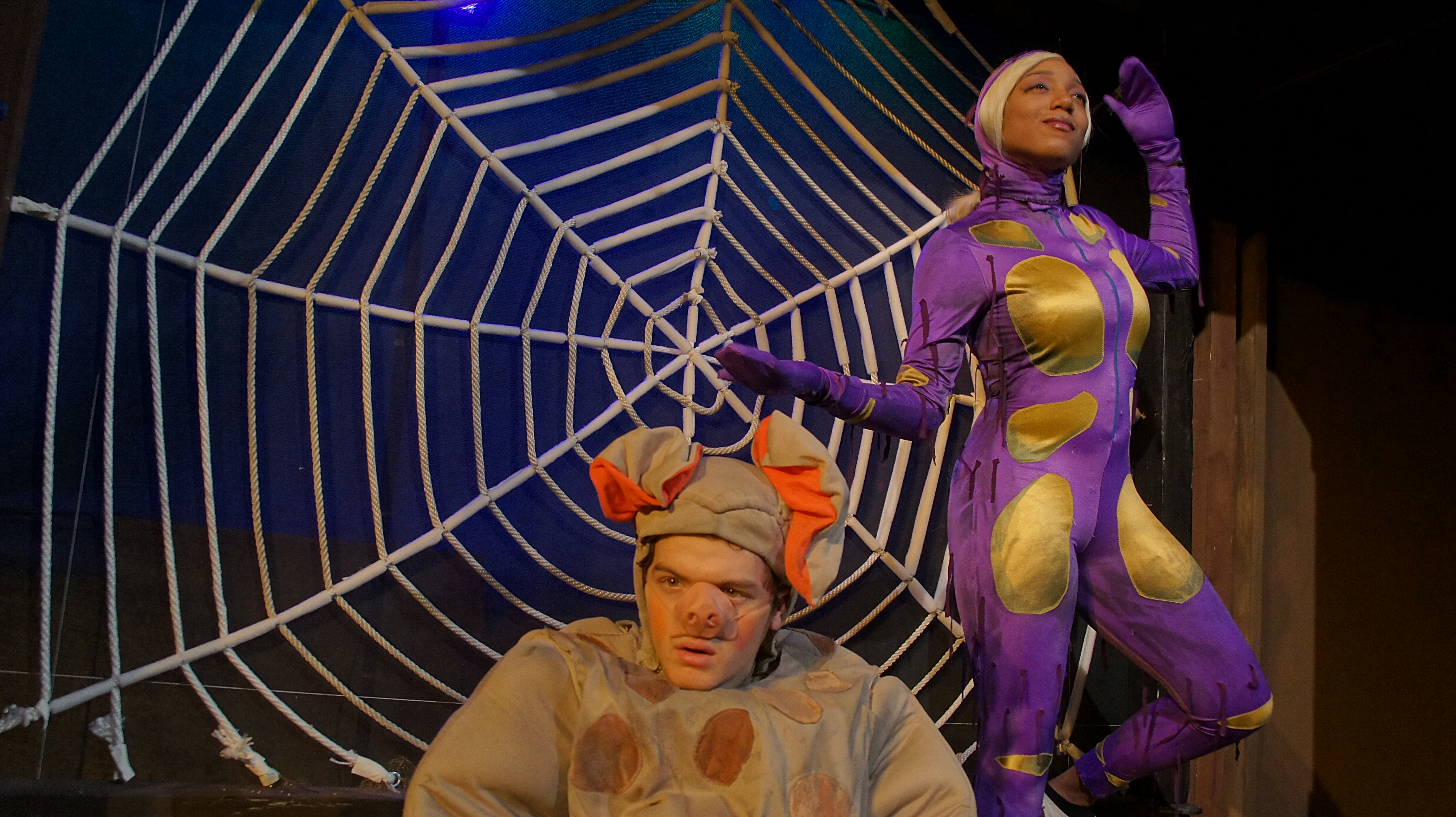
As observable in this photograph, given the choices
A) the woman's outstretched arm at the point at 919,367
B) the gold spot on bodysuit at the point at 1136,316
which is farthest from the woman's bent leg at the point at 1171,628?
the woman's outstretched arm at the point at 919,367

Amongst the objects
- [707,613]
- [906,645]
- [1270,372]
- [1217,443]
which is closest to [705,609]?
[707,613]

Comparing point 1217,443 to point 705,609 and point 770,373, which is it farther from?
point 705,609

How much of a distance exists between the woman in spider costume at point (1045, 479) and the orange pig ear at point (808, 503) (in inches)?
5.5

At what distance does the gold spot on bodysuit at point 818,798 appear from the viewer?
1.16 metres

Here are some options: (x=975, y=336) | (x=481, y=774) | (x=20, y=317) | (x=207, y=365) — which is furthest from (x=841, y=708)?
(x=20, y=317)

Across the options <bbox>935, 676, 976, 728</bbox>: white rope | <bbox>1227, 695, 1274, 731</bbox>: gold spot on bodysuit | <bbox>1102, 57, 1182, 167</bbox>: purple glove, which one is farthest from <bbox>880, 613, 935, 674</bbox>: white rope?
<bbox>1102, 57, 1182, 167</bbox>: purple glove

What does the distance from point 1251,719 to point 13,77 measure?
196 centimetres

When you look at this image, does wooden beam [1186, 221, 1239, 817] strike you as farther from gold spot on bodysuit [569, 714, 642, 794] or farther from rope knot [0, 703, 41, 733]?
rope knot [0, 703, 41, 733]

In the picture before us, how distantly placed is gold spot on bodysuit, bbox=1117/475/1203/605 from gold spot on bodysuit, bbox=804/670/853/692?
0.54 m

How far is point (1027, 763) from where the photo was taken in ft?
4.92

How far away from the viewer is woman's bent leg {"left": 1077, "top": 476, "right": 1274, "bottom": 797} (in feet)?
5.03

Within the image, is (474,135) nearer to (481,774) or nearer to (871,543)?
(871,543)

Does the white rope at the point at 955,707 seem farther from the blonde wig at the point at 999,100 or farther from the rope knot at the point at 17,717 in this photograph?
the rope knot at the point at 17,717

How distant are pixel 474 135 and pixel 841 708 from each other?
46.9 inches
